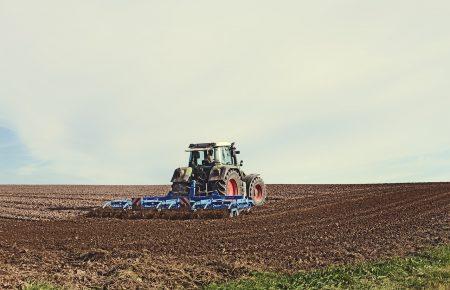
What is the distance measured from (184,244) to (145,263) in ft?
9.09

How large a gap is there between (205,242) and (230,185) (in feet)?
30.2

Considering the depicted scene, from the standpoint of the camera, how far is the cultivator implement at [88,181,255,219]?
18984 mm

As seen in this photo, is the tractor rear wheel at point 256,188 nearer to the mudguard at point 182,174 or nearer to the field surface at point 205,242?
the field surface at point 205,242

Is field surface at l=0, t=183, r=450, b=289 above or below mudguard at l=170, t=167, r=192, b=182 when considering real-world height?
below

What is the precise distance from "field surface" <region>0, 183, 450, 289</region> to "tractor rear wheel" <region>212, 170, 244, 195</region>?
152cm

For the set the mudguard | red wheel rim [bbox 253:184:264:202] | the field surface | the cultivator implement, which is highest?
the mudguard

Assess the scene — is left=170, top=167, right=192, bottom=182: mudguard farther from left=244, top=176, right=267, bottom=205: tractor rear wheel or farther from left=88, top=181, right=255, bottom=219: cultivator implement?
left=244, top=176, right=267, bottom=205: tractor rear wheel

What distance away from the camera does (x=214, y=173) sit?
2178 centimetres

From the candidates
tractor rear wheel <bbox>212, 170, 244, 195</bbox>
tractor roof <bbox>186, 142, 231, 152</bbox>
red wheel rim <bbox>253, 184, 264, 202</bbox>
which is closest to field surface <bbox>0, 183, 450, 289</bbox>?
tractor rear wheel <bbox>212, 170, 244, 195</bbox>

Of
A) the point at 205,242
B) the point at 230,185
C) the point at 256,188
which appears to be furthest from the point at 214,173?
the point at 205,242

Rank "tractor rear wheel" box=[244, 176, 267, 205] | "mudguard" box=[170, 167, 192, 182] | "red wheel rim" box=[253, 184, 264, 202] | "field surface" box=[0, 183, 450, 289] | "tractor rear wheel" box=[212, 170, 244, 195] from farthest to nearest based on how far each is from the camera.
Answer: "red wheel rim" box=[253, 184, 264, 202] → "tractor rear wheel" box=[244, 176, 267, 205] → "mudguard" box=[170, 167, 192, 182] → "tractor rear wheel" box=[212, 170, 244, 195] → "field surface" box=[0, 183, 450, 289]

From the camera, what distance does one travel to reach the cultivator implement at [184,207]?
19.0m

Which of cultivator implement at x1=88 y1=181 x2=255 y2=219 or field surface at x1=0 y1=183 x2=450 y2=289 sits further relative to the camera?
cultivator implement at x1=88 y1=181 x2=255 y2=219

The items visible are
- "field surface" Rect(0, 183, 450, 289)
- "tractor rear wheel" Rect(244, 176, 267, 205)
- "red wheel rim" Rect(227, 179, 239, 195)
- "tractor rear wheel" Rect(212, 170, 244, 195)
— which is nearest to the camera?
"field surface" Rect(0, 183, 450, 289)
